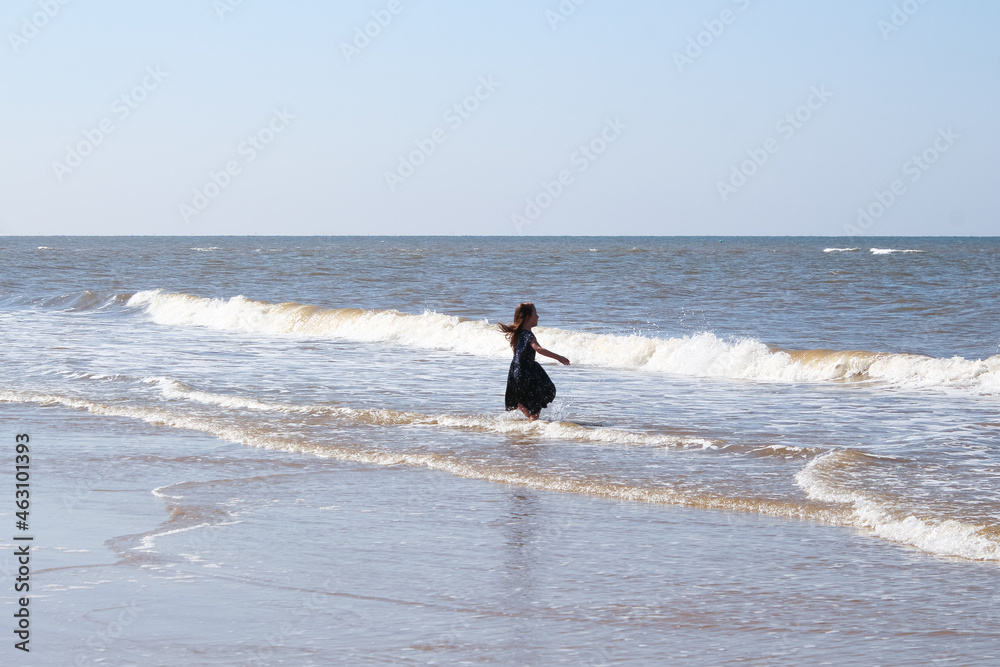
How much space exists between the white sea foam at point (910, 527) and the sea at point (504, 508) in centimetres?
3

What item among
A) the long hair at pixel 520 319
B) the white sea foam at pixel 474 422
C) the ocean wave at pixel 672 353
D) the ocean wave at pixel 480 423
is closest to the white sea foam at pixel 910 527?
the ocean wave at pixel 480 423

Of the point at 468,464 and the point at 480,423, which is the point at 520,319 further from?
the point at 468,464

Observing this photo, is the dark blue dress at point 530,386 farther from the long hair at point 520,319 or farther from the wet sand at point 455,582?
the wet sand at point 455,582

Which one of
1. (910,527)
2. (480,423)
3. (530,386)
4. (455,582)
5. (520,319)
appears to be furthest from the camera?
(520,319)

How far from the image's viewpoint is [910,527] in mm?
6414

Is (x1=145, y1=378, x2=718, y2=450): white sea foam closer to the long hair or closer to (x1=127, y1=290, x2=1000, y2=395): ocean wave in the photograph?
the long hair

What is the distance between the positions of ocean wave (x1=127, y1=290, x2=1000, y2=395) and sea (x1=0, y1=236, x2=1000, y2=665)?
82mm

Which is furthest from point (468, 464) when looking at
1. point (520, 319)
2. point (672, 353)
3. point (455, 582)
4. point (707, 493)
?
point (672, 353)

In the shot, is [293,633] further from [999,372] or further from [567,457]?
[999,372]

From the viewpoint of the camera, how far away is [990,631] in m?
4.61

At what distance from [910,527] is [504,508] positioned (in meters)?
2.65

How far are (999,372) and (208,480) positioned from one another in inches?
474

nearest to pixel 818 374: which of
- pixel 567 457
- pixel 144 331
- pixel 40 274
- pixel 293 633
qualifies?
pixel 567 457

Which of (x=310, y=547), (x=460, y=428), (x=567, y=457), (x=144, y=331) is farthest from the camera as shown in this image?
(x=144, y=331)
